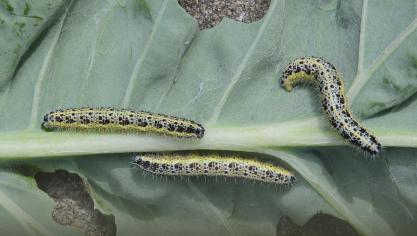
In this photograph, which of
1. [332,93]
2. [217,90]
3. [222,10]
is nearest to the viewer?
[332,93]

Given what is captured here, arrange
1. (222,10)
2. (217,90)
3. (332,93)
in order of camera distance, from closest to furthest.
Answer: (332,93) < (217,90) < (222,10)

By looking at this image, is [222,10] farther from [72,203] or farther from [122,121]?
[72,203]

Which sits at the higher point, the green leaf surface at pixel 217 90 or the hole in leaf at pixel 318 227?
the green leaf surface at pixel 217 90

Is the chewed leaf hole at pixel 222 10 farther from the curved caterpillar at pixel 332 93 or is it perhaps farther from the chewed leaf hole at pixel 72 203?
the chewed leaf hole at pixel 72 203

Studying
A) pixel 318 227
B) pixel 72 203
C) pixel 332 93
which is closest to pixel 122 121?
pixel 72 203

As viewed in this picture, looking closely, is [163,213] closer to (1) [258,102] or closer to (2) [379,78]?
(1) [258,102]

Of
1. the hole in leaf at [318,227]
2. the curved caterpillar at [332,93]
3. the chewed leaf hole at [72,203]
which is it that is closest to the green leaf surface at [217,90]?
the curved caterpillar at [332,93]

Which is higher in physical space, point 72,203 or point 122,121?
point 122,121
